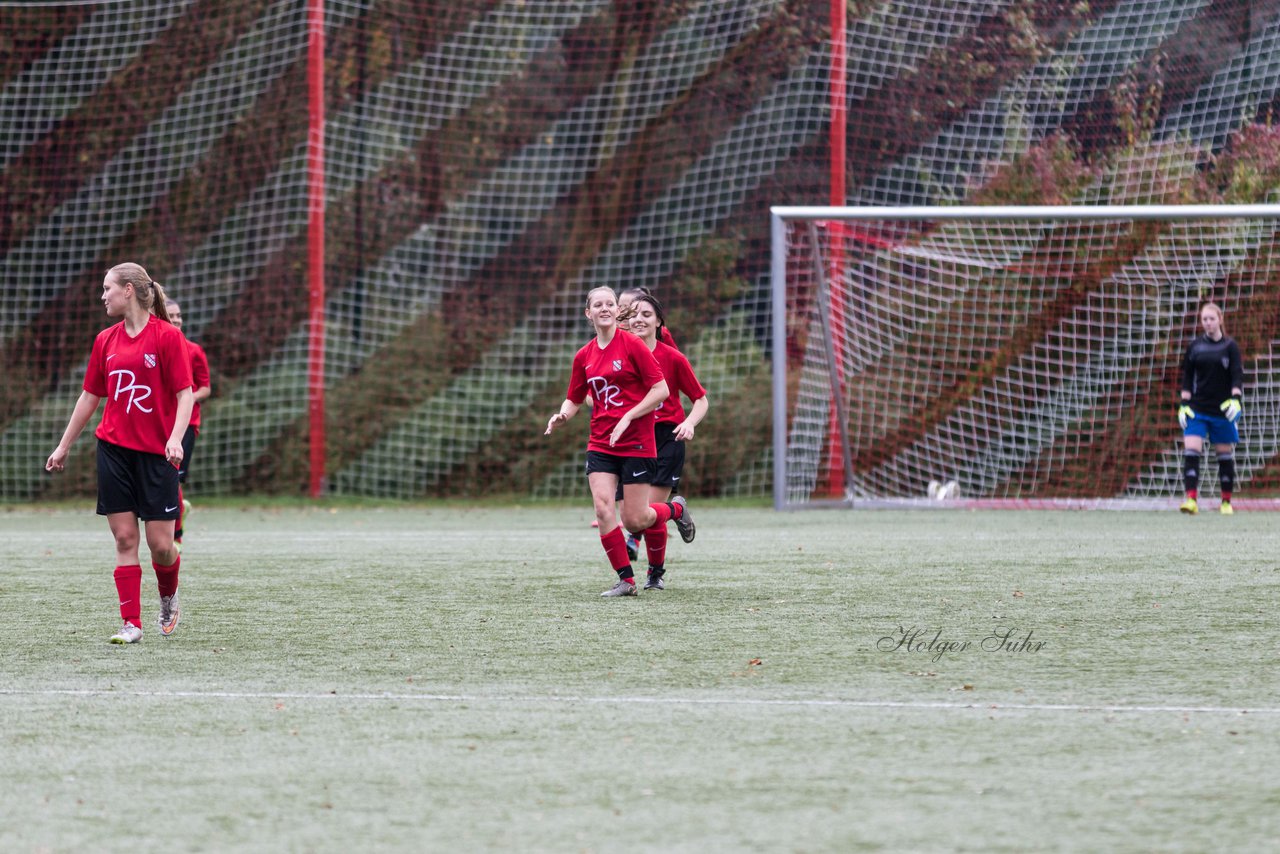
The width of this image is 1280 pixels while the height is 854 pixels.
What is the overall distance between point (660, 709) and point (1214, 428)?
33.9 ft

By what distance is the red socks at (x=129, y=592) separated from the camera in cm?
633

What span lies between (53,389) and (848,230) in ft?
29.2

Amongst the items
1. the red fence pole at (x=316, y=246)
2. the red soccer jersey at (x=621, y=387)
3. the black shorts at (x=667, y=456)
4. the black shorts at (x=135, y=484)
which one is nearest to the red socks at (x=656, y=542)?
the red soccer jersey at (x=621, y=387)

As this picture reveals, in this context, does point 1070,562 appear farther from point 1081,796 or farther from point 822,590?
point 1081,796

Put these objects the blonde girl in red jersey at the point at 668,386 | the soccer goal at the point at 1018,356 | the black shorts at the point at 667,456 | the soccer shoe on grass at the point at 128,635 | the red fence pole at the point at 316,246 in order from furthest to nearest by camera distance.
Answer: the red fence pole at the point at 316,246 < the soccer goal at the point at 1018,356 < the black shorts at the point at 667,456 < the blonde girl in red jersey at the point at 668,386 < the soccer shoe on grass at the point at 128,635

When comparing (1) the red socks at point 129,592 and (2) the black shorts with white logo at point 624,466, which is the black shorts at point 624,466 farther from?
(1) the red socks at point 129,592

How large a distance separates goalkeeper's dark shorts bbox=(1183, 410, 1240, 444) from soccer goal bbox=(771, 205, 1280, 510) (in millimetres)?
1553

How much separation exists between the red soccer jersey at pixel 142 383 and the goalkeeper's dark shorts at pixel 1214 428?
966 cm

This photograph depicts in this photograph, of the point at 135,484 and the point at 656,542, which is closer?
the point at 135,484

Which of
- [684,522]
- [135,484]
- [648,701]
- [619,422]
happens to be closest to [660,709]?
[648,701]

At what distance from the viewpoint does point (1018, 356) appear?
53.5ft

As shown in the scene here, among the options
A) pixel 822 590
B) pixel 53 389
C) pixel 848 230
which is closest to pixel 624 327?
pixel 822 590

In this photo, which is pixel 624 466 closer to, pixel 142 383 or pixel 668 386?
pixel 668 386

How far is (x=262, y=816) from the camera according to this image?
11.3 feet
